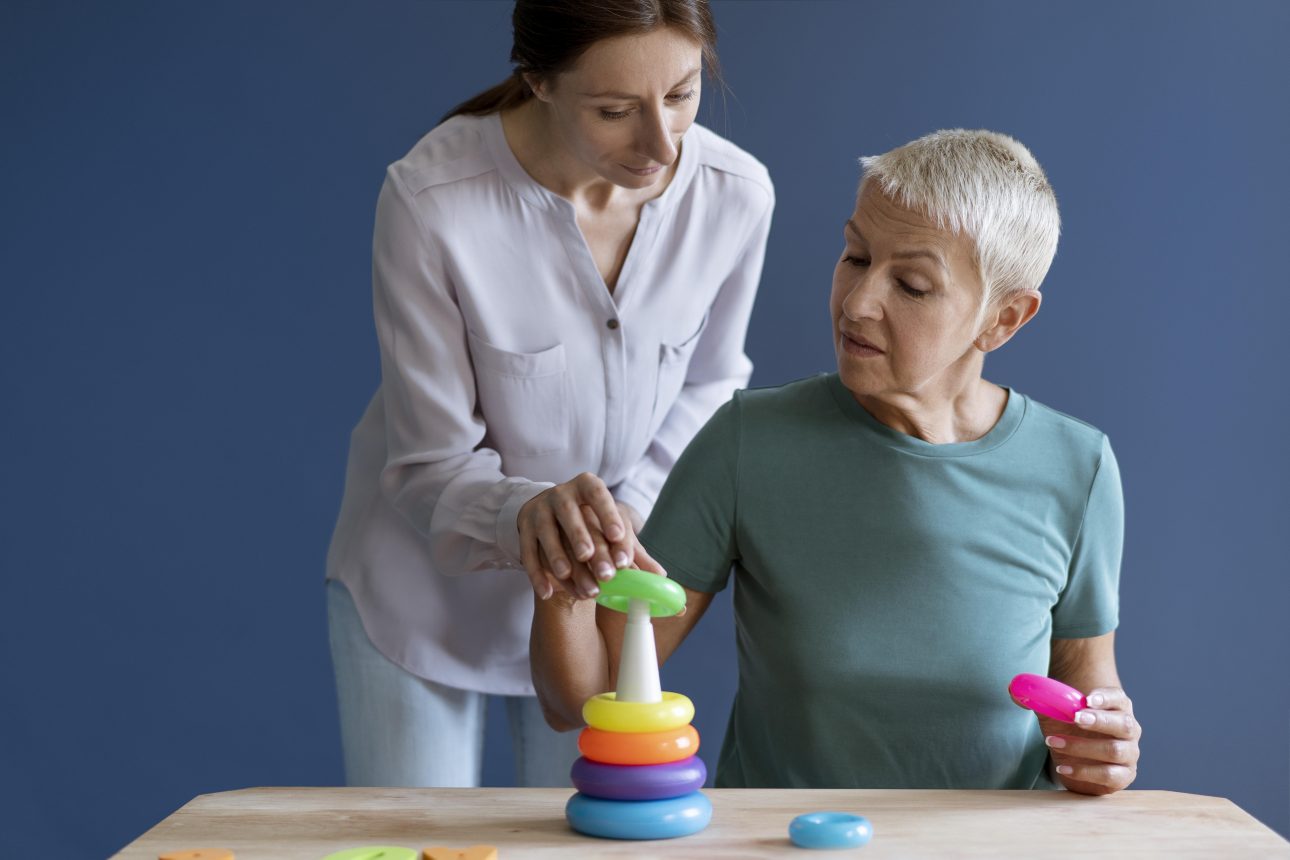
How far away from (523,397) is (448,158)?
33cm

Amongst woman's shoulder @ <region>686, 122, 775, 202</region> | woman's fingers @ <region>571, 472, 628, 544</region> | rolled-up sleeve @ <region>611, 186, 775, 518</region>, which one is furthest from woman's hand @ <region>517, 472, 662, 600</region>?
woman's shoulder @ <region>686, 122, 775, 202</region>

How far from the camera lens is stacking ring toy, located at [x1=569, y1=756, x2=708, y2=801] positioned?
4.07 ft

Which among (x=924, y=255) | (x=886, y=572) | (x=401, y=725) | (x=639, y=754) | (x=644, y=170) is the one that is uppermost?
(x=644, y=170)

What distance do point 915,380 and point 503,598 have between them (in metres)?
0.67

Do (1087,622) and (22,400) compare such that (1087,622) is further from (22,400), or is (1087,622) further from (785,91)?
(22,400)

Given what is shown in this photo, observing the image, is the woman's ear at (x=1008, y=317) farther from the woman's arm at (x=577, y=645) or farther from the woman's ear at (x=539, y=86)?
the woman's ear at (x=539, y=86)

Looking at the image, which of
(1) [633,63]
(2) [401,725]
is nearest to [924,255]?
(1) [633,63]

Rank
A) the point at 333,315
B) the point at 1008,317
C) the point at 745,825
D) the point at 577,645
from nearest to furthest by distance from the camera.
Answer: the point at 745,825 → the point at 577,645 → the point at 1008,317 → the point at 333,315

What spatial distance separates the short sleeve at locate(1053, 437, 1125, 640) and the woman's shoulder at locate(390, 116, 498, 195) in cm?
88

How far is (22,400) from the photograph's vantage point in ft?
9.61

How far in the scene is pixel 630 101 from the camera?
1656mm

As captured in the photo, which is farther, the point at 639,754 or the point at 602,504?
the point at 602,504

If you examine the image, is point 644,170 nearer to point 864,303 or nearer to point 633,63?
point 633,63

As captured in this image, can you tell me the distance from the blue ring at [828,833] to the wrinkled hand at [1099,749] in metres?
0.30
